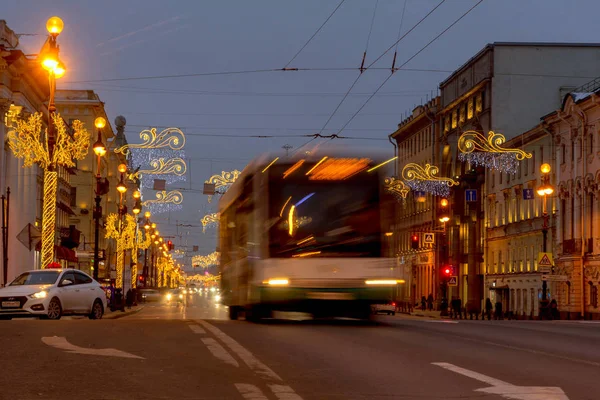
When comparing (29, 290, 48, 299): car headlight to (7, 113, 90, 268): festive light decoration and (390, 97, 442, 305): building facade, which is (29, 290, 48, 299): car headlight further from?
(390, 97, 442, 305): building facade

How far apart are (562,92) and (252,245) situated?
212ft

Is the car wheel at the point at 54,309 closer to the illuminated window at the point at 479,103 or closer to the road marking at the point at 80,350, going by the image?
the road marking at the point at 80,350

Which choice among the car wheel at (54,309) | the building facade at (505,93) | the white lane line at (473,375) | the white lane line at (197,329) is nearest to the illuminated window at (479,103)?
the building facade at (505,93)

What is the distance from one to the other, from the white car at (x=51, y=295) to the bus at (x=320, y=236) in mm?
7112

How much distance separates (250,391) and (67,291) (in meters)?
21.0

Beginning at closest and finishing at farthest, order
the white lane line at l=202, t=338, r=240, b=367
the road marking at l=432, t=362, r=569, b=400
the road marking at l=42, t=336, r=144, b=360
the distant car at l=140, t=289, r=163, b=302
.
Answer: the road marking at l=432, t=362, r=569, b=400 < the white lane line at l=202, t=338, r=240, b=367 < the road marking at l=42, t=336, r=144, b=360 < the distant car at l=140, t=289, r=163, b=302

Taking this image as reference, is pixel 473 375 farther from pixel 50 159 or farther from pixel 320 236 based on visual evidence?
pixel 50 159

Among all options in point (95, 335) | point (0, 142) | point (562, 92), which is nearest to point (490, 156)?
point (562, 92)

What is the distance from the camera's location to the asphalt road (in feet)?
33.3

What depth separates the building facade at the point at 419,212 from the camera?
10175cm

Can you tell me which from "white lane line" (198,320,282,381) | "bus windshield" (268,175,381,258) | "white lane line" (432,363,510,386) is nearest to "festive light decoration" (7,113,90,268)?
"bus windshield" (268,175,381,258)

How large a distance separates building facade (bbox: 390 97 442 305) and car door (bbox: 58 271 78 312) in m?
68.1

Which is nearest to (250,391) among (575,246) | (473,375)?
(473,375)

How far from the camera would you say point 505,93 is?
8494cm
